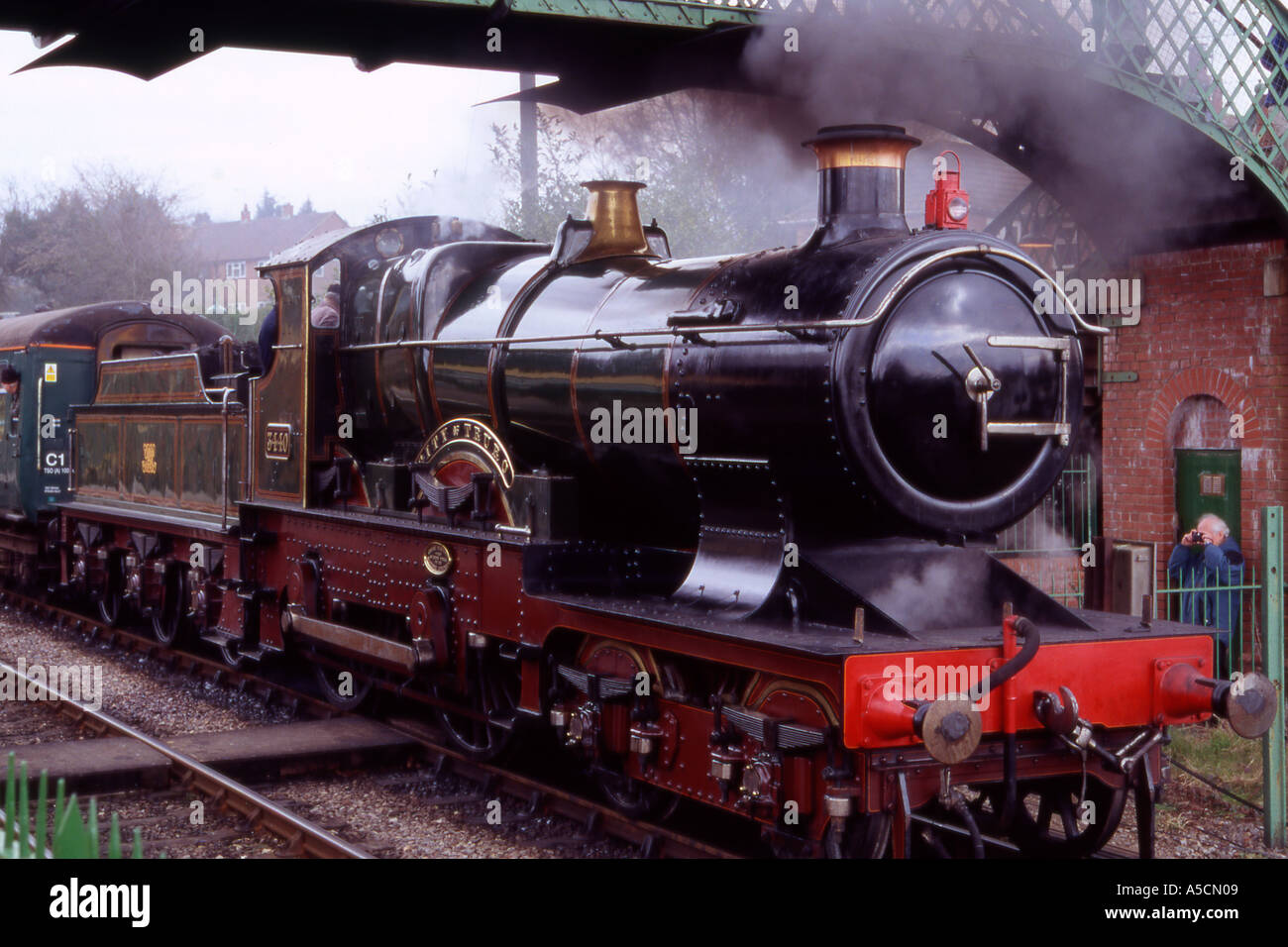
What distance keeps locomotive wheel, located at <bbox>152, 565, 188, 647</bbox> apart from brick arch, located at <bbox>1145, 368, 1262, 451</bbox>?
771cm

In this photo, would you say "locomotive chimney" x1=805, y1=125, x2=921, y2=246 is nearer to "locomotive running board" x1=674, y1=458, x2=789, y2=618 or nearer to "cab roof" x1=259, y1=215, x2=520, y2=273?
"locomotive running board" x1=674, y1=458, x2=789, y2=618

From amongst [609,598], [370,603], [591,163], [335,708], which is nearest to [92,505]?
[335,708]

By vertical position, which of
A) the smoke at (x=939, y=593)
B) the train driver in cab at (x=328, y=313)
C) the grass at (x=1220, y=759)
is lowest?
the grass at (x=1220, y=759)

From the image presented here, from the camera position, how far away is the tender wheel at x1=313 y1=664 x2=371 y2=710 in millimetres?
8719

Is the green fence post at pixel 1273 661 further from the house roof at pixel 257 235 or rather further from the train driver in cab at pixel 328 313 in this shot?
the house roof at pixel 257 235

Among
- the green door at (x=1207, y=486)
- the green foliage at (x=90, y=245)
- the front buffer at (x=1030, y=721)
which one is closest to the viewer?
the front buffer at (x=1030, y=721)

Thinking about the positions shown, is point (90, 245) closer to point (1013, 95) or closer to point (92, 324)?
point (92, 324)

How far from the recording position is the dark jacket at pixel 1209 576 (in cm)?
858

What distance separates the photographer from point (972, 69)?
7449mm

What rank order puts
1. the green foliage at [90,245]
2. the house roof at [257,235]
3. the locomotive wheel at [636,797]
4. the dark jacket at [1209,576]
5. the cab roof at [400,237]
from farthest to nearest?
the house roof at [257,235]
the green foliage at [90,245]
the dark jacket at [1209,576]
the cab roof at [400,237]
the locomotive wheel at [636,797]

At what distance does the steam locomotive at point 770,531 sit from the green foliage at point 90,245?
1307 inches

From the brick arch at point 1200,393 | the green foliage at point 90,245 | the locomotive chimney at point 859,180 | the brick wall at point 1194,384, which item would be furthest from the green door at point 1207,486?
the green foliage at point 90,245
